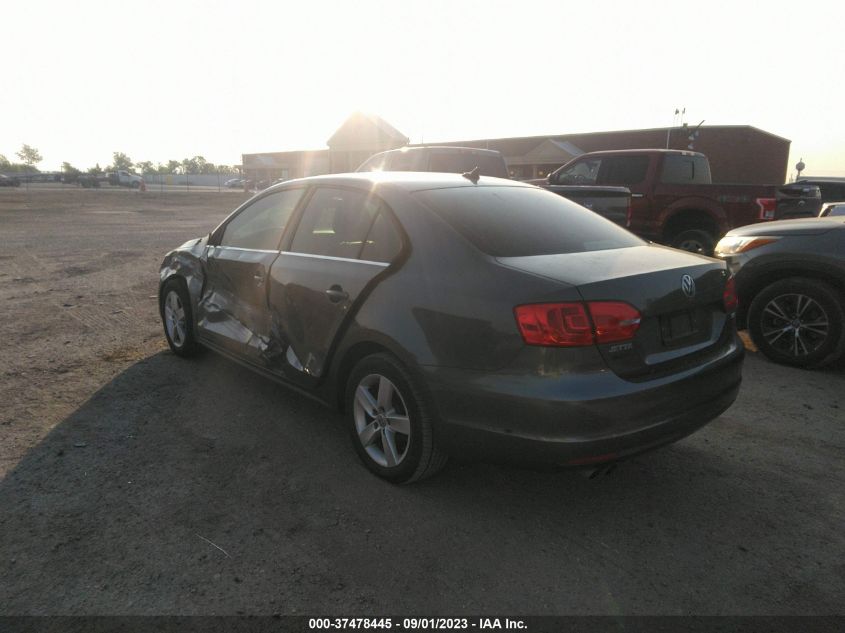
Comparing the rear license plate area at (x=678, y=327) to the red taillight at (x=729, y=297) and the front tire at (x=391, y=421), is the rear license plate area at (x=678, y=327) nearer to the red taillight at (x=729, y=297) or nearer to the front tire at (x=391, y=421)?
the red taillight at (x=729, y=297)

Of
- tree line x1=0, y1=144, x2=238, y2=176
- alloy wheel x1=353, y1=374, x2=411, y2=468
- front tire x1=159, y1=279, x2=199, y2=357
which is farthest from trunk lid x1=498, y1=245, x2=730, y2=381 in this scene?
tree line x1=0, y1=144, x2=238, y2=176

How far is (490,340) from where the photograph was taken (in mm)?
2619

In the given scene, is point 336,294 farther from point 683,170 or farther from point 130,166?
point 130,166

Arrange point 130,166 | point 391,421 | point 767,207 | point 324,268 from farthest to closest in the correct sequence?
point 130,166, point 767,207, point 324,268, point 391,421

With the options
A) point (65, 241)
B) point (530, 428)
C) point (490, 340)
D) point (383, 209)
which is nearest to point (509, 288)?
point (490, 340)

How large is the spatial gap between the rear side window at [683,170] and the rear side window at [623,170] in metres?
0.34

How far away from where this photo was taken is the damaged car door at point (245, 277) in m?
4.06

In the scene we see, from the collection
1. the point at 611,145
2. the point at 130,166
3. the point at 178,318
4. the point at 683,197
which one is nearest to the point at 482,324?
the point at 178,318

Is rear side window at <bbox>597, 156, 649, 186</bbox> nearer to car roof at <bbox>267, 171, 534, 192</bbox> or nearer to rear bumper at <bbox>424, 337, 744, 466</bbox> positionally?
car roof at <bbox>267, 171, 534, 192</bbox>

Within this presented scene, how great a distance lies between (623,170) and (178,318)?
7.89 m

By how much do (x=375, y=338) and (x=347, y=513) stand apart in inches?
35.2

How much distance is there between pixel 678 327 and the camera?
2.87 metres

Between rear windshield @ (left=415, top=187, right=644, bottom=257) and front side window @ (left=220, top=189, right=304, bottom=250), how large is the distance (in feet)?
4.06

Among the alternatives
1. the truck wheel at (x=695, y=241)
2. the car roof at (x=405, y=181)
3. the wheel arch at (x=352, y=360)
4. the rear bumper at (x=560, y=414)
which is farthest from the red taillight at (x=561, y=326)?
the truck wheel at (x=695, y=241)
